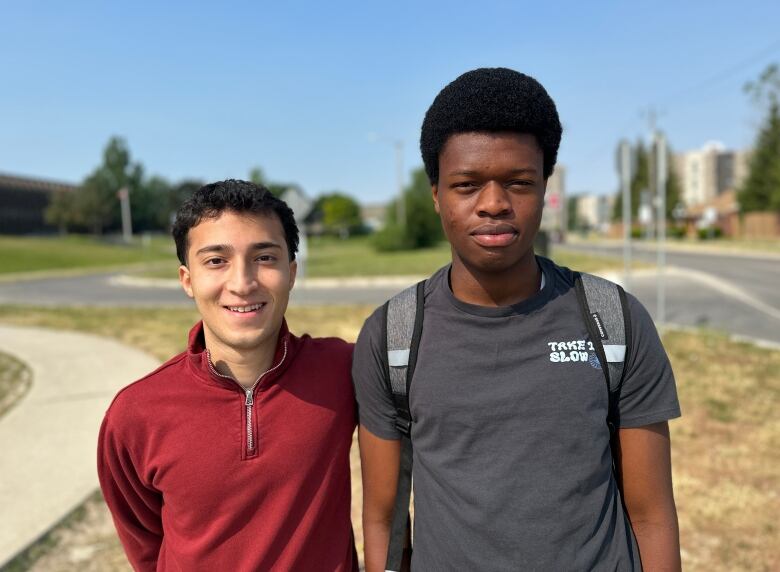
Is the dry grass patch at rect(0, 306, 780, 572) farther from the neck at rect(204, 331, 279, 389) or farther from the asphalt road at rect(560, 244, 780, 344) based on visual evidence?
the neck at rect(204, 331, 279, 389)

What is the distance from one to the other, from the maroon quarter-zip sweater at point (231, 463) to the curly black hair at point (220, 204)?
1.16 feet

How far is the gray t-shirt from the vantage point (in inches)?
58.1

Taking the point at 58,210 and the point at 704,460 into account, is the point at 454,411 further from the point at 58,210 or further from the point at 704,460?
the point at 58,210

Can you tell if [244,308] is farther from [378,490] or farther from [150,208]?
[150,208]

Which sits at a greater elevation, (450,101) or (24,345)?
(450,101)

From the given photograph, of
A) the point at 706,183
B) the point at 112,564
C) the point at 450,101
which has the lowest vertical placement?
the point at 112,564

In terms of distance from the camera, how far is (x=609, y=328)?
1.51m

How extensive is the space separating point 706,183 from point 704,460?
440ft

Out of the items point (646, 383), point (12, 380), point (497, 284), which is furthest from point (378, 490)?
point (12, 380)

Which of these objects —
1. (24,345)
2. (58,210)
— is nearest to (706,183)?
(58,210)

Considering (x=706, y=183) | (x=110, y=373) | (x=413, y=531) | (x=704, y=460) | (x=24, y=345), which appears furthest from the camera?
(x=706, y=183)

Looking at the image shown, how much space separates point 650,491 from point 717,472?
3.52 m

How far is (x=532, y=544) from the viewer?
1.47 meters

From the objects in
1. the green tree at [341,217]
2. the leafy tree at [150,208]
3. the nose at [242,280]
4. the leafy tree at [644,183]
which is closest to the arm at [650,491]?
the nose at [242,280]
